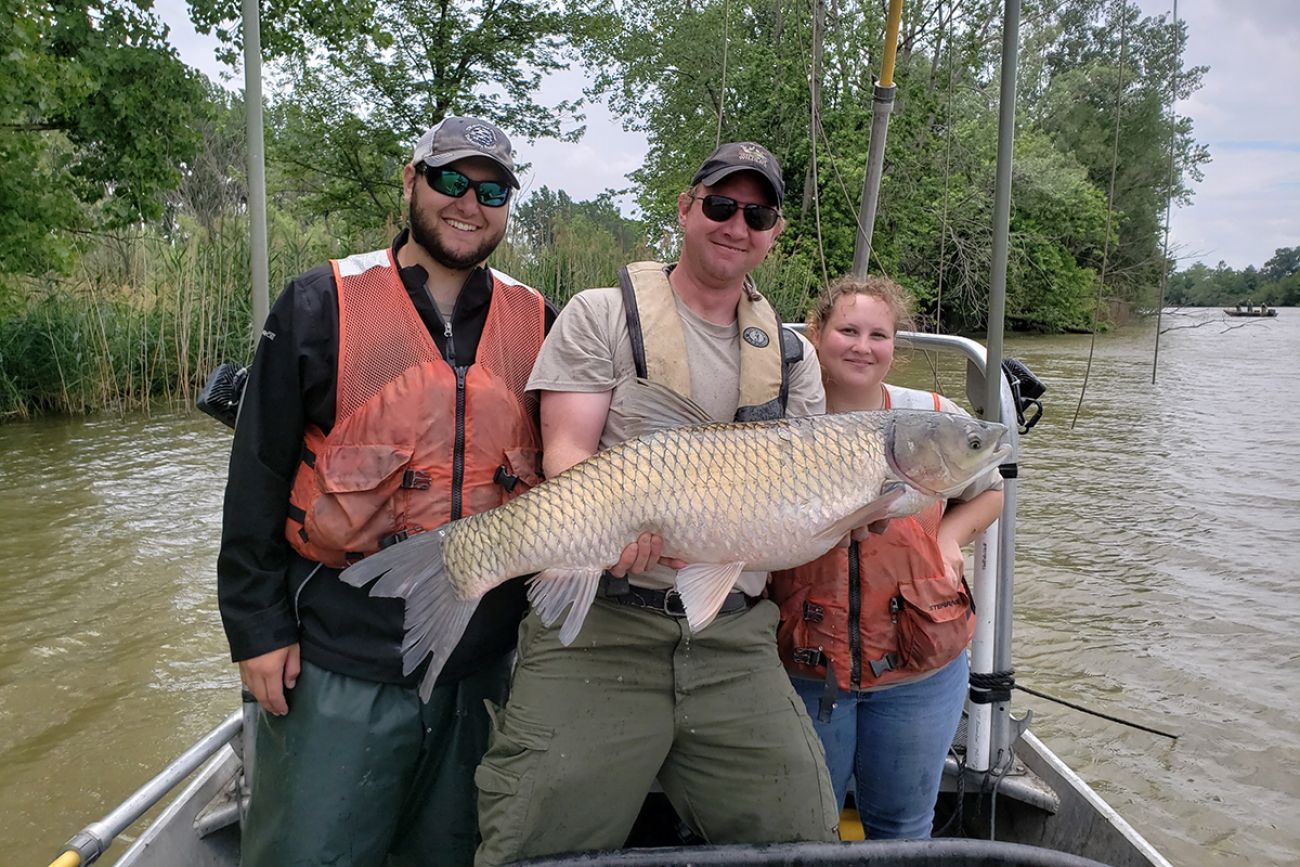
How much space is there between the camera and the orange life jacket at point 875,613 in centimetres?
259

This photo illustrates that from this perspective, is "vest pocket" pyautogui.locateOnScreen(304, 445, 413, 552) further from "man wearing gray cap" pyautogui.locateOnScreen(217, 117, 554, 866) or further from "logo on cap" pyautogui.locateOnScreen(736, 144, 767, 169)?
"logo on cap" pyautogui.locateOnScreen(736, 144, 767, 169)

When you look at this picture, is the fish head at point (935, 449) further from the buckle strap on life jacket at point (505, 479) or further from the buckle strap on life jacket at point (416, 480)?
the buckle strap on life jacket at point (416, 480)

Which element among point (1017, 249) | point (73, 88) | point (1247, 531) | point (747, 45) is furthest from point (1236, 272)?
point (73, 88)

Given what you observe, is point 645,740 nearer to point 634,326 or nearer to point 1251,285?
point 634,326

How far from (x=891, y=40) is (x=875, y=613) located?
7.74 feet

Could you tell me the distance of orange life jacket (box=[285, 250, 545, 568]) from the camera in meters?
2.42

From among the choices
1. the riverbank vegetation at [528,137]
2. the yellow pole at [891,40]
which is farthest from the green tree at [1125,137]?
the yellow pole at [891,40]

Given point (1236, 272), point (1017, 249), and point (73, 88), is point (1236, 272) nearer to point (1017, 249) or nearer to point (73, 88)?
point (1017, 249)

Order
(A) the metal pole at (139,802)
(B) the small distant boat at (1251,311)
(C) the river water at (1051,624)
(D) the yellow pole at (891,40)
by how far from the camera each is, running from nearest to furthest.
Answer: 1. (A) the metal pole at (139,802)
2. (D) the yellow pole at (891,40)
3. (C) the river water at (1051,624)
4. (B) the small distant boat at (1251,311)

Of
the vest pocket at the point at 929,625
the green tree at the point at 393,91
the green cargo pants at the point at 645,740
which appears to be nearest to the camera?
the green cargo pants at the point at 645,740

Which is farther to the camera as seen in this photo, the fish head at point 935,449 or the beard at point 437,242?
the beard at point 437,242

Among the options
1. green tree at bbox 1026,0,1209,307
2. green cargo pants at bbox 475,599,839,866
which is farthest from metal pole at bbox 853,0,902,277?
green tree at bbox 1026,0,1209,307

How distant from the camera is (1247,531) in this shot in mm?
9234

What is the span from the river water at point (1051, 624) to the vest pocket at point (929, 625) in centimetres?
255
